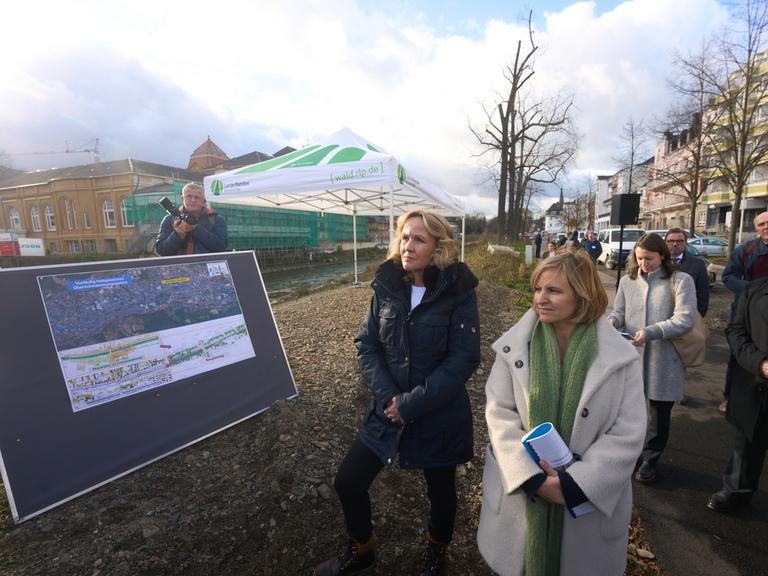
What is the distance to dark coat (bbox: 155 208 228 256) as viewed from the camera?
402 centimetres

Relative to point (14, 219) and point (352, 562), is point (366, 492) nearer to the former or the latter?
point (352, 562)

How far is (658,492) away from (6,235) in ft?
178

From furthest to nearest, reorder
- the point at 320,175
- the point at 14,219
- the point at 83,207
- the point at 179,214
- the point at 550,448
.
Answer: the point at 14,219 → the point at 83,207 → the point at 320,175 → the point at 179,214 → the point at 550,448

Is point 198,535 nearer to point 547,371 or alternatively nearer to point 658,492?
point 547,371

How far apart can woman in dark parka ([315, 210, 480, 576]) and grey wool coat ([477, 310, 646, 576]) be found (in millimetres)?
292

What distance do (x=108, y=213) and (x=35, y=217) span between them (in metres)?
11.3

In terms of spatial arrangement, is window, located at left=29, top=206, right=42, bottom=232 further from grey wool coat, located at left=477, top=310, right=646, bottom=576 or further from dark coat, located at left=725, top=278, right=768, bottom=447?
dark coat, located at left=725, top=278, right=768, bottom=447

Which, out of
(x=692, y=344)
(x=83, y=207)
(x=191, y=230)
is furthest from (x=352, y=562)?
(x=83, y=207)

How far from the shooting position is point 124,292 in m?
2.84

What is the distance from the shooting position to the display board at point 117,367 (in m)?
2.29

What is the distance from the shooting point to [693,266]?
12.9 ft

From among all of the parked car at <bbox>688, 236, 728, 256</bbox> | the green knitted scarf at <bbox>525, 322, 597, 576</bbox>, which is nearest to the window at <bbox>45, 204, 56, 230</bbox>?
the green knitted scarf at <bbox>525, 322, 597, 576</bbox>

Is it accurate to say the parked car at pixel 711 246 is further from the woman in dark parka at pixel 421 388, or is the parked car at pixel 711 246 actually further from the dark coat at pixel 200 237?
the woman in dark parka at pixel 421 388

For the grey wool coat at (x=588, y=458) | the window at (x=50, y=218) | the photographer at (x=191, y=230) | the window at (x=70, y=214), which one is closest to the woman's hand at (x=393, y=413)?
the grey wool coat at (x=588, y=458)
